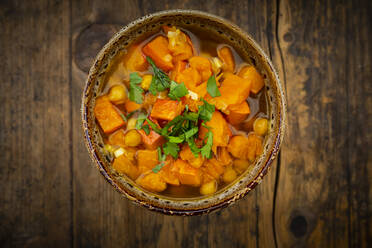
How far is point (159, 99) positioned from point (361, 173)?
1.06 metres

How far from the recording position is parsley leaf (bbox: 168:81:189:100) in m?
1.12

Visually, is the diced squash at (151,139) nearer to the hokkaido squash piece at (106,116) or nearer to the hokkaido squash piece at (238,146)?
the hokkaido squash piece at (106,116)

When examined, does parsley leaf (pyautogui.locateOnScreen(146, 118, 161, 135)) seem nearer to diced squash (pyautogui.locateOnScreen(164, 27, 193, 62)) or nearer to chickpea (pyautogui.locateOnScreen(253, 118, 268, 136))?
diced squash (pyautogui.locateOnScreen(164, 27, 193, 62))

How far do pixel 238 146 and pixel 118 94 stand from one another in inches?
19.8

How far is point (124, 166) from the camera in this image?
1.25 metres

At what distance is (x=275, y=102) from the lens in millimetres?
1188

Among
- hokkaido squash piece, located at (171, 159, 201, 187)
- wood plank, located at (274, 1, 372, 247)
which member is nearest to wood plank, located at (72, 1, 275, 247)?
wood plank, located at (274, 1, 372, 247)

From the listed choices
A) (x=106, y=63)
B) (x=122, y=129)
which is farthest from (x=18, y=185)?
(x=106, y=63)

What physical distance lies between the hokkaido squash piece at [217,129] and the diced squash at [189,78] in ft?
0.42

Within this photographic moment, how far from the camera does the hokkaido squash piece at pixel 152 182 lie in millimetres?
1238

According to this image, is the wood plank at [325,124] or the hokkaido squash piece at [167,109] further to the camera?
the wood plank at [325,124]

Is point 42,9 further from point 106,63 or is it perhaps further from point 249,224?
point 249,224

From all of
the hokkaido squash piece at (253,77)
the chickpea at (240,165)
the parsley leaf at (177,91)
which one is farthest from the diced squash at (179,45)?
the chickpea at (240,165)

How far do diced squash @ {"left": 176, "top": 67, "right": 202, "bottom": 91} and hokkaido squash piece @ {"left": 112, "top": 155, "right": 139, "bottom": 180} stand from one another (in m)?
0.37
